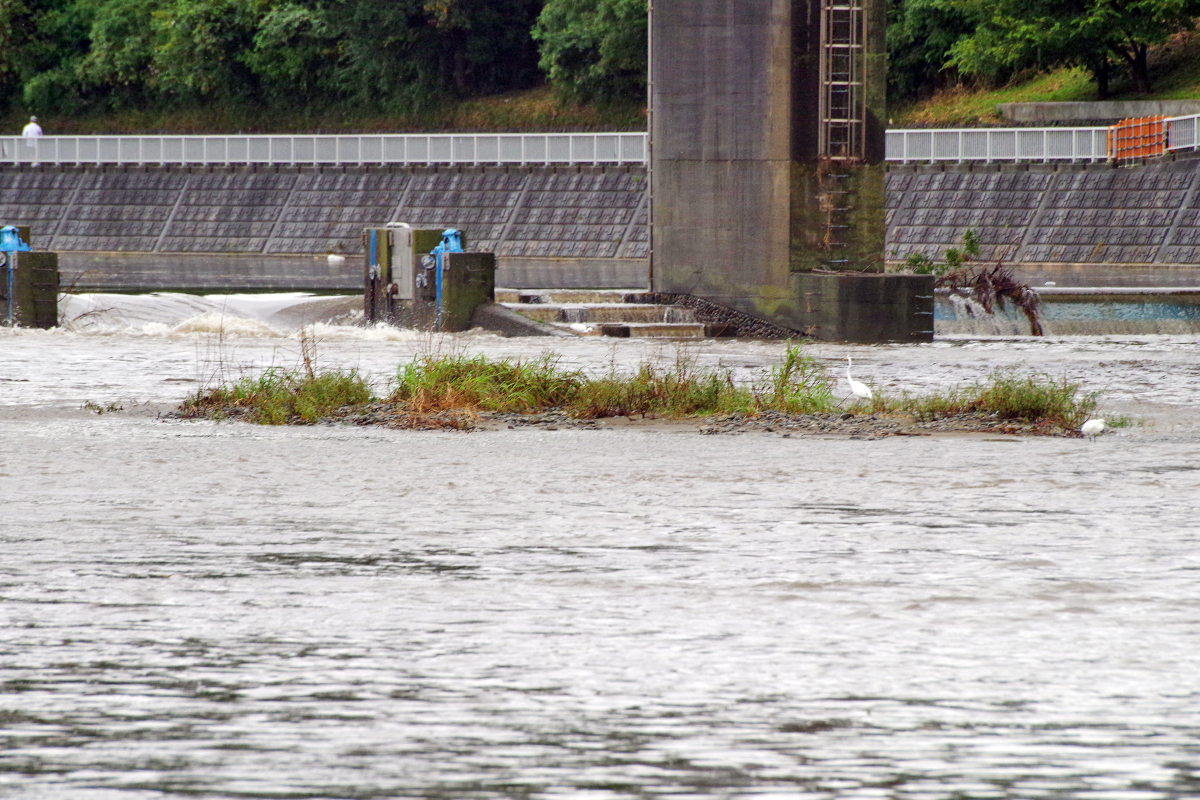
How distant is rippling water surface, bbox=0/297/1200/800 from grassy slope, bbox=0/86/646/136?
5858cm

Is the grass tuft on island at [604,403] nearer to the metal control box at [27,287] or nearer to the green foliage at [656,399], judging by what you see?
the green foliage at [656,399]

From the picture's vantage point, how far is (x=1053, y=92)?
207 ft

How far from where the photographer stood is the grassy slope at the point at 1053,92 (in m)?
59.8

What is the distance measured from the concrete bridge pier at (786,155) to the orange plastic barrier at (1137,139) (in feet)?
75.6

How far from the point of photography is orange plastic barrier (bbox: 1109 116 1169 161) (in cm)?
5000

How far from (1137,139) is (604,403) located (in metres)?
37.2

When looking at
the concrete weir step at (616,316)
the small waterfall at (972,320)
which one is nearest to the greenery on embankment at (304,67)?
the small waterfall at (972,320)

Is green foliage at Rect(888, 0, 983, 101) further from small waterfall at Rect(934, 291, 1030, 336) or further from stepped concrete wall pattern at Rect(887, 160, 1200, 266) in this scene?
small waterfall at Rect(934, 291, 1030, 336)

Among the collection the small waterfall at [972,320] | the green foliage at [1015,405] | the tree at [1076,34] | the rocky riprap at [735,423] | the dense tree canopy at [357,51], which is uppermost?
the dense tree canopy at [357,51]

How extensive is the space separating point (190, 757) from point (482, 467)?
7694mm

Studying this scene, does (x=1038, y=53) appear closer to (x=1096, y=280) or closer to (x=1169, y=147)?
(x=1169, y=147)

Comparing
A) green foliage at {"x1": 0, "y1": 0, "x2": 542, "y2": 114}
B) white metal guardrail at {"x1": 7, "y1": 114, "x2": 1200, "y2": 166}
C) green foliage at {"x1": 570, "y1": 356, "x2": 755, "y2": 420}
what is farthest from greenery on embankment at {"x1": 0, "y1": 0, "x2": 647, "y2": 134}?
green foliage at {"x1": 570, "y1": 356, "x2": 755, "y2": 420}

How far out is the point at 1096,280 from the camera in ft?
139

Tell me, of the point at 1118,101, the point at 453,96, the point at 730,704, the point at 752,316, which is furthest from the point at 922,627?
the point at 453,96
